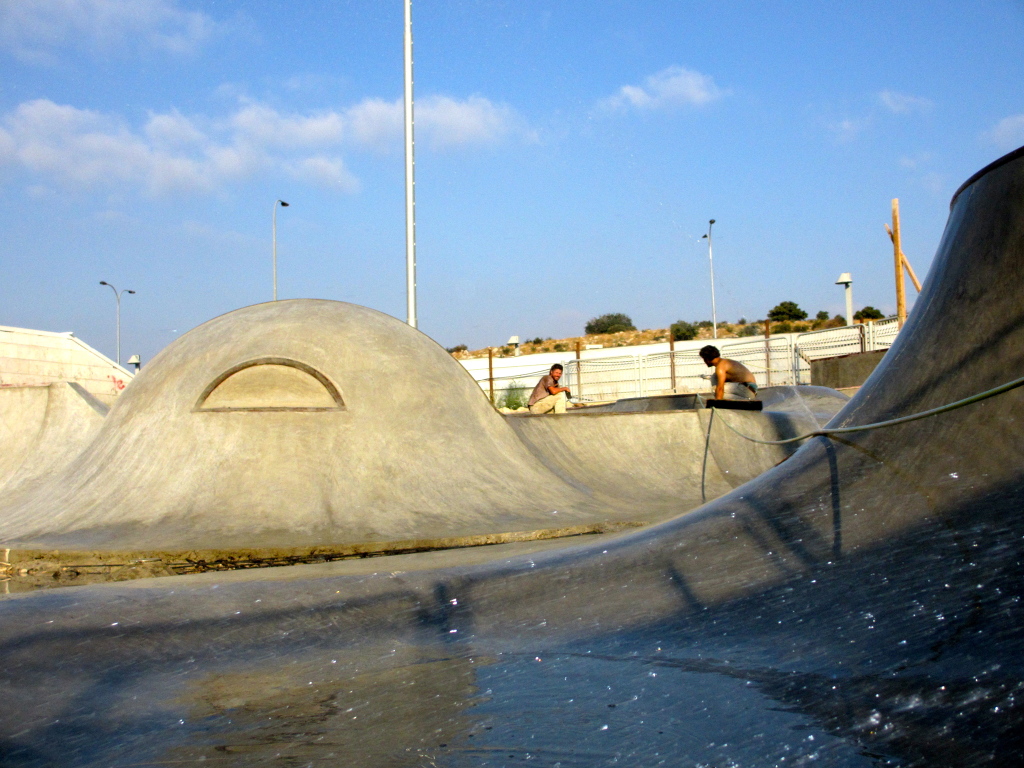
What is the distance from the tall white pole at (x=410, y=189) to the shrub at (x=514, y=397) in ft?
47.2

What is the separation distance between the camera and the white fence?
21719 millimetres

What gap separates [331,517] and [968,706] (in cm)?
457

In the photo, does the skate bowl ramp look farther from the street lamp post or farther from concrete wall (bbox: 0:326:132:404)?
concrete wall (bbox: 0:326:132:404)

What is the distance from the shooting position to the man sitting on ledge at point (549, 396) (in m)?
13.4

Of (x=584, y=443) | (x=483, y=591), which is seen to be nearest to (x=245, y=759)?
(x=483, y=591)

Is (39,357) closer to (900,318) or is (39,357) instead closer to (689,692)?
(900,318)

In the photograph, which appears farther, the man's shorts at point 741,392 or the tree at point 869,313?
the tree at point 869,313

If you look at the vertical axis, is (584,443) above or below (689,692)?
above

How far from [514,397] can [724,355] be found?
6.74 metres

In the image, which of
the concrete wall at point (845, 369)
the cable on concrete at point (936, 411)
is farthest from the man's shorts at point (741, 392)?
the cable on concrete at point (936, 411)

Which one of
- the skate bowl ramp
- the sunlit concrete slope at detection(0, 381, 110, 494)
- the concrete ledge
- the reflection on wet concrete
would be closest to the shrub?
the sunlit concrete slope at detection(0, 381, 110, 494)

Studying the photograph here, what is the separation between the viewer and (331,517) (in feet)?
19.6

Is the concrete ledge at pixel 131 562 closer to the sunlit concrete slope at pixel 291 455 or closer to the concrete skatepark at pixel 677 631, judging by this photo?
the sunlit concrete slope at pixel 291 455

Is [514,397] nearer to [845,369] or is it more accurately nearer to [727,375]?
[845,369]
